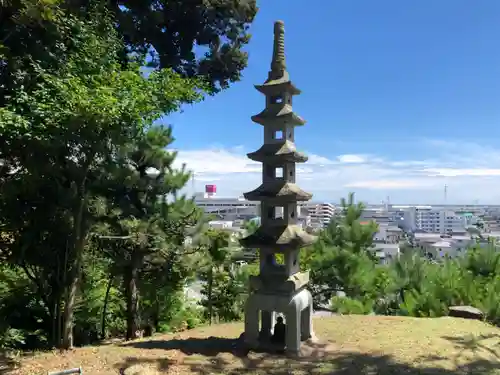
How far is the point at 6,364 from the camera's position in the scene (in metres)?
6.32

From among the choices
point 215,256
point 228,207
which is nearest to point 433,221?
point 228,207

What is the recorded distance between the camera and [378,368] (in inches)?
252

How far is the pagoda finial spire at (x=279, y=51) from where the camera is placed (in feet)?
24.9

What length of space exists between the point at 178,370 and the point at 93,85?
183 inches

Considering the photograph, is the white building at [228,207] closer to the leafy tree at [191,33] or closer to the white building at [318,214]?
the white building at [318,214]

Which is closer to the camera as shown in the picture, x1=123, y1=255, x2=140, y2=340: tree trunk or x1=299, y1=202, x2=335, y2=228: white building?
x1=123, y1=255, x2=140, y2=340: tree trunk

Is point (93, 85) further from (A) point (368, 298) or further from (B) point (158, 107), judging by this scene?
(A) point (368, 298)

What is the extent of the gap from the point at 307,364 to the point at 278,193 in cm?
291

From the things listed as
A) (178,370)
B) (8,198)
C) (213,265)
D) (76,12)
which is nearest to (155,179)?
(213,265)

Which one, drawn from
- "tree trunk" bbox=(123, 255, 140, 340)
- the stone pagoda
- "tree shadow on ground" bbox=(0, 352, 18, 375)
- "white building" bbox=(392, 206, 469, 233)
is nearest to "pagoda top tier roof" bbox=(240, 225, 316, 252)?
the stone pagoda

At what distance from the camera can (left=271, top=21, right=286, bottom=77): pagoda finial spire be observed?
7594 millimetres

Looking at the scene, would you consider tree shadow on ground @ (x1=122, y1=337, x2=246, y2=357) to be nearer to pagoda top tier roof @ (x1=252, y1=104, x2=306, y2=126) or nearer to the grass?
the grass

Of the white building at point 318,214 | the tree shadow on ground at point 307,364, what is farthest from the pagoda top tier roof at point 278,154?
the white building at point 318,214

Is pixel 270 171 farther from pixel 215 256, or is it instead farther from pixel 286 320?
pixel 215 256
